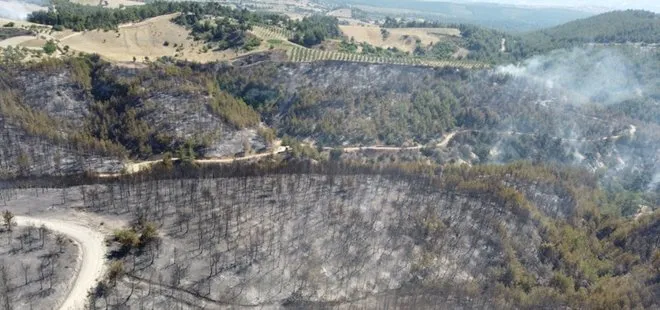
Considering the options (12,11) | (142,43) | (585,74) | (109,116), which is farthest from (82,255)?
(585,74)

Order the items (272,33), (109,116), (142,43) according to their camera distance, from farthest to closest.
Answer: (272,33)
(142,43)
(109,116)

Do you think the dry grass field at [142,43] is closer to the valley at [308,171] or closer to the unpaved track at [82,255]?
the valley at [308,171]

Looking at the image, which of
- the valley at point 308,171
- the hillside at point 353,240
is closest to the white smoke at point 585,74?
the valley at point 308,171

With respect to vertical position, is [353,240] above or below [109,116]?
below

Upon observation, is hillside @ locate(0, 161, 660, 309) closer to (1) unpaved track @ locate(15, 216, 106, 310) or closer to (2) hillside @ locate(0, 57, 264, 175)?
(1) unpaved track @ locate(15, 216, 106, 310)

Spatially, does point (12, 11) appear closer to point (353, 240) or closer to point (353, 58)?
point (353, 58)

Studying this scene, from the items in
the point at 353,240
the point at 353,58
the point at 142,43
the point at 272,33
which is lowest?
the point at 353,240

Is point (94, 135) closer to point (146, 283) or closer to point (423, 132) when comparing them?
point (146, 283)
